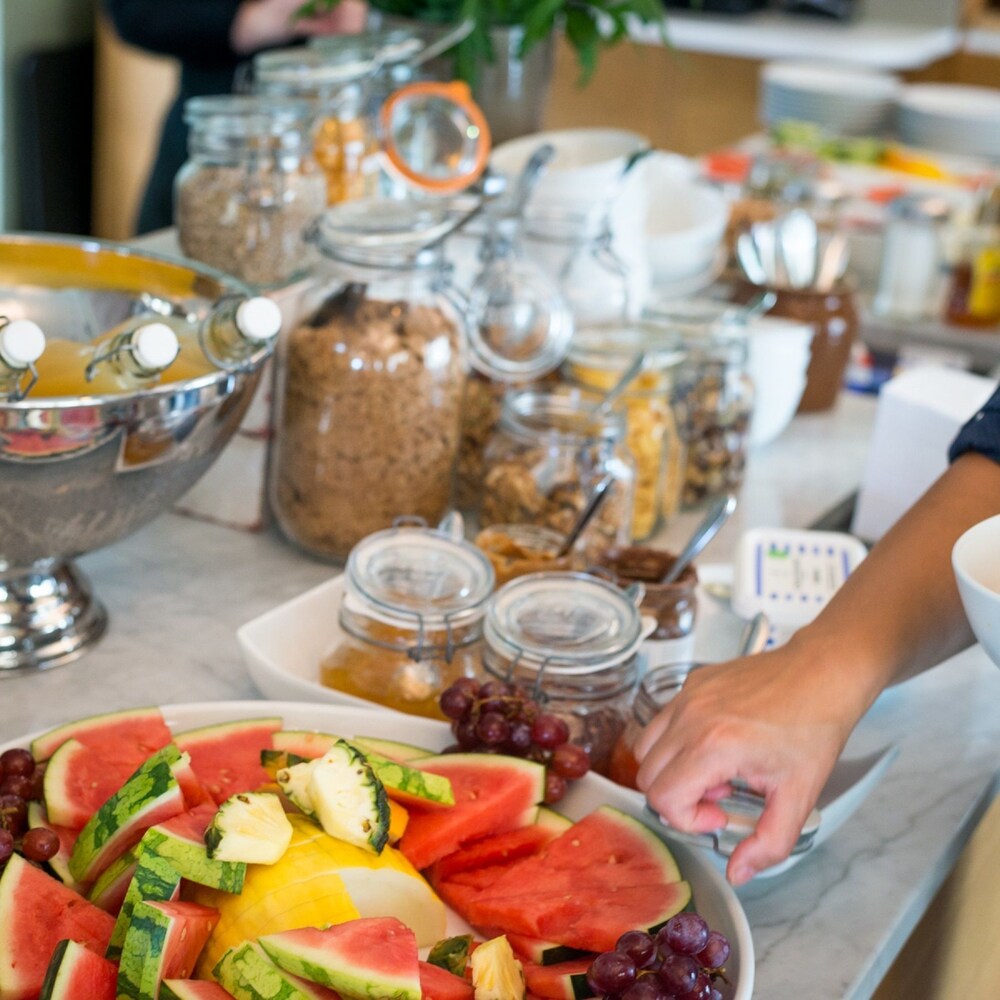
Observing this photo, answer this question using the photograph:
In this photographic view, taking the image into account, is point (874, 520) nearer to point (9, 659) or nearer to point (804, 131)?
point (9, 659)

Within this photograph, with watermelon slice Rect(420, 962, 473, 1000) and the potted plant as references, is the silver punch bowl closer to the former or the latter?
watermelon slice Rect(420, 962, 473, 1000)

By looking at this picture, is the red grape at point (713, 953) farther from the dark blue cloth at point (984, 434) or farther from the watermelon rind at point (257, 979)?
the dark blue cloth at point (984, 434)

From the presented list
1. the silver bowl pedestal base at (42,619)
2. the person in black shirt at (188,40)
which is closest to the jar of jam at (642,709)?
the silver bowl pedestal base at (42,619)

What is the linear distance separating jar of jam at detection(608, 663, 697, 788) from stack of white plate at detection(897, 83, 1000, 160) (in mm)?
2609

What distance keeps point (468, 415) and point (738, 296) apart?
59 centimetres

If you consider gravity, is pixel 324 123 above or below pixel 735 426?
above

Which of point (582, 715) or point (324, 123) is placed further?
point (324, 123)

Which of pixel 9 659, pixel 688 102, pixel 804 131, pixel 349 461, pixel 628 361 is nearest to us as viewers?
pixel 9 659

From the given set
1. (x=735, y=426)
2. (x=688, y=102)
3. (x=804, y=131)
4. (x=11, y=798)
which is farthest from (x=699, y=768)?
(x=688, y=102)

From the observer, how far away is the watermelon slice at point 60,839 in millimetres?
748

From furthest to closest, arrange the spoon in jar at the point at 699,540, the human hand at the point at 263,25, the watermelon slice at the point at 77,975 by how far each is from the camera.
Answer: the human hand at the point at 263,25 < the spoon in jar at the point at 699,540 < the watermelon slice at the point at 77,975

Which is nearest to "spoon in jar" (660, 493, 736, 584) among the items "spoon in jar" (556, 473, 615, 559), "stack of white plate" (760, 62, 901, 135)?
"spoon in jar" (556, 473, 615, 559)

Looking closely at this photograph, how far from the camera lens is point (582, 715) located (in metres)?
0.93

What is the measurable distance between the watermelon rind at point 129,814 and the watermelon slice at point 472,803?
5.6 inches
